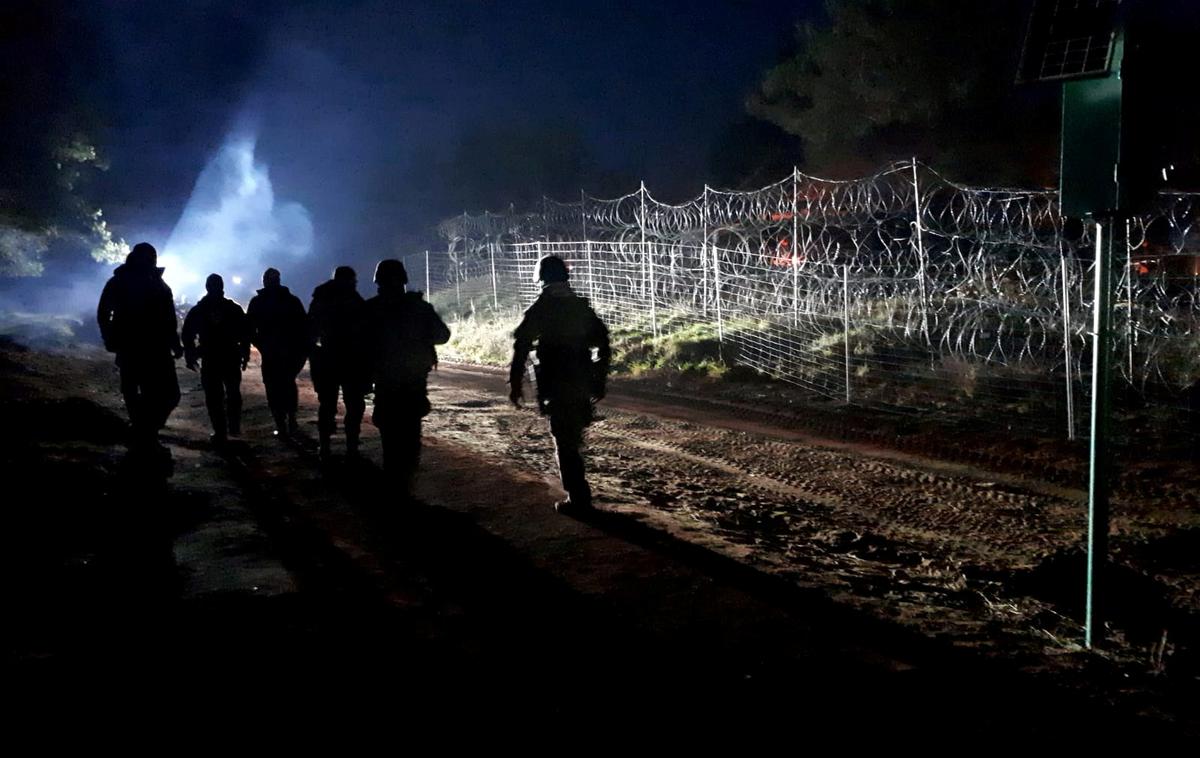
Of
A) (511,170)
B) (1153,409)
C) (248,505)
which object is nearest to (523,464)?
(248,505)

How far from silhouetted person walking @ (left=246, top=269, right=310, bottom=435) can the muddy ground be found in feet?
3.34

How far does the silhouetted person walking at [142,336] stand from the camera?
6562mm

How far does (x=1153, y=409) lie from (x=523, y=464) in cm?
670

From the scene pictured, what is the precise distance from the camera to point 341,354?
682cm

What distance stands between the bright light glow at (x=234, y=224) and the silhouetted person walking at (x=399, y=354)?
155 feet

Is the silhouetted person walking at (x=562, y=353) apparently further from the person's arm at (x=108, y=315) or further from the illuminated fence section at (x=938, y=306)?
the person's arm at (x=108, y=315)

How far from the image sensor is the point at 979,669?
314 centimetres

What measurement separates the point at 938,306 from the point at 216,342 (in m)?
11.0

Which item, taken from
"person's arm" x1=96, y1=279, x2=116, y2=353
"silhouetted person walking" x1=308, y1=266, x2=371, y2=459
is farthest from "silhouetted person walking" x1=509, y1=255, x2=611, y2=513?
"person's arm" x1=96, y1=279, x2=116, y2=353

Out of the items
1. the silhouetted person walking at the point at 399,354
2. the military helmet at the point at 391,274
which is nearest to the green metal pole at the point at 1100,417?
the silhouetted person walking at the point at 399,354

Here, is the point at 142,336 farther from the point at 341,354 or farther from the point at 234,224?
the point at 234,224

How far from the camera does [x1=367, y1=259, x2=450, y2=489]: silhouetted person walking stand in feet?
19.0

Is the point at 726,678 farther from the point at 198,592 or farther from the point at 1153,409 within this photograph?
the point at 1153,409

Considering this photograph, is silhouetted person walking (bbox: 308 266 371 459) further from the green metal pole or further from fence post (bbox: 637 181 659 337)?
fence post (bbox: 637 181 659 337)
